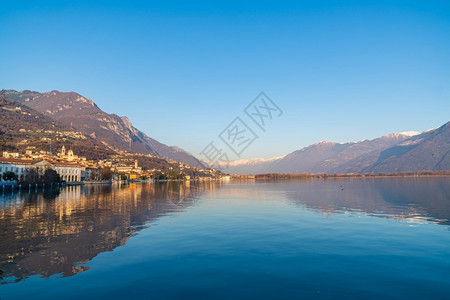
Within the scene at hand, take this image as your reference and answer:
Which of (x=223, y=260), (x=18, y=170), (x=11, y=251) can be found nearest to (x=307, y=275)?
(x=223, y=260)

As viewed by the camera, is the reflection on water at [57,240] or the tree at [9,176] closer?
the reflection on water at [57,240]

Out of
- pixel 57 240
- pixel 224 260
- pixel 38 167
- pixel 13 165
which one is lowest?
pixel 224 260

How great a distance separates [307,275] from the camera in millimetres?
14602

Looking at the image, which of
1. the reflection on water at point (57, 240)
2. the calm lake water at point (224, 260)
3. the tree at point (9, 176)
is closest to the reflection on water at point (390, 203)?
the calm lake water at point (224, 260)

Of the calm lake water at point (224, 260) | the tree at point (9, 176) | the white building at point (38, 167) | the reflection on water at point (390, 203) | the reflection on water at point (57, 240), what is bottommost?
the reflection on water at point (390, 203)

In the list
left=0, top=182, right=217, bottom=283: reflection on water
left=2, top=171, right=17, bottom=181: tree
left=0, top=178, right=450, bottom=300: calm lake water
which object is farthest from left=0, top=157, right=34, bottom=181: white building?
left=0, top=178, right=450, bottom=300: calm lake water

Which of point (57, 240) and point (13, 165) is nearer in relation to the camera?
point (57, 240)

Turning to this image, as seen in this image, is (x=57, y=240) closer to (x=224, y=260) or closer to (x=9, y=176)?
(x=224, y=260)

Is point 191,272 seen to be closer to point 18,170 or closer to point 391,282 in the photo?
point 391,282

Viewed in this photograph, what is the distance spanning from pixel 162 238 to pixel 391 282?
16.4m

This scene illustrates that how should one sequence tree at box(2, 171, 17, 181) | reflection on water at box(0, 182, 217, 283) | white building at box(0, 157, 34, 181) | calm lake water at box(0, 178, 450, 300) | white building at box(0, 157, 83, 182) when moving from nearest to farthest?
calm lake water at box(0, 178, 450, 300) < reflection on water at box(0, 182, 217, 283) < tree at box(2, 171, 17, 181) < white building at box(0, 157, 34, 181) < white building at box(0, 157, 83, 182)

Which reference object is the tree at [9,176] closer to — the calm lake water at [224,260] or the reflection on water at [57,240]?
the reflection on water at [57,240]

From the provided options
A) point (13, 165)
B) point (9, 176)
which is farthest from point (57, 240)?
point (13, 165)

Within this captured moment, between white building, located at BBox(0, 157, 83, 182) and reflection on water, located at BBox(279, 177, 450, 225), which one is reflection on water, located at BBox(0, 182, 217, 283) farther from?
white building, located at BBox(0, 157, 83, 182)
